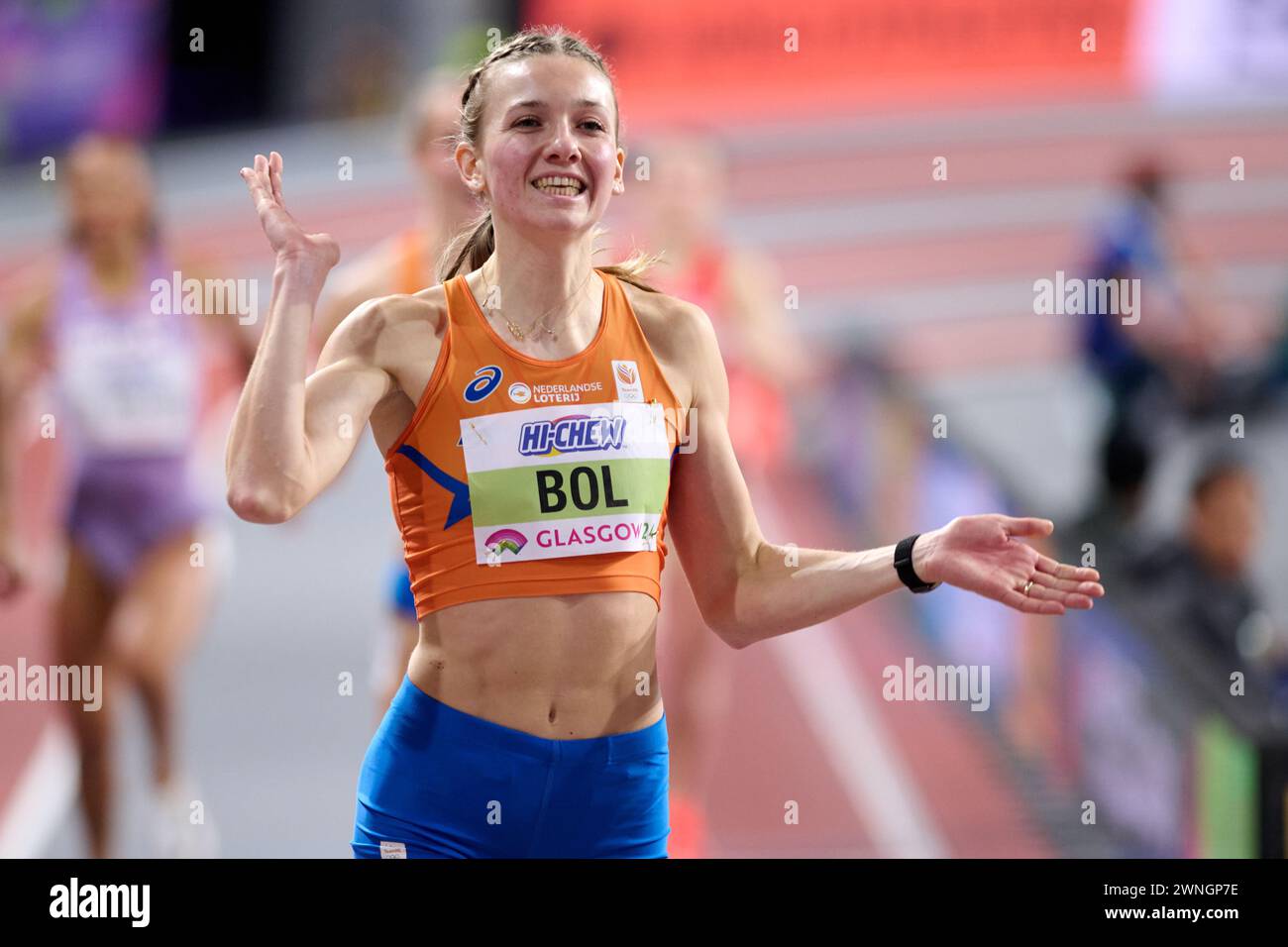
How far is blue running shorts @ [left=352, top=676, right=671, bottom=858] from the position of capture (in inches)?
113

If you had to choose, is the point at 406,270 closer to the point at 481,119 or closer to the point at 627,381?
the point at 481,119

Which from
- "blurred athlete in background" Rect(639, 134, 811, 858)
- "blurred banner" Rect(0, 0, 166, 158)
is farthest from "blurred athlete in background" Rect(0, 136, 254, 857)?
"blurred banner" Rect(0, 0, 166, 158)

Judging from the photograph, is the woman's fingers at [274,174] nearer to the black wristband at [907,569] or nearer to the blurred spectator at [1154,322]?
the black wristband at [907,569]

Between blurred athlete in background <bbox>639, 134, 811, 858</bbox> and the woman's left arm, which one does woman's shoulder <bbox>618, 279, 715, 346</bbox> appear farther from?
blurred athlete in background <bbox>639, 134, 811, 858</bbox>

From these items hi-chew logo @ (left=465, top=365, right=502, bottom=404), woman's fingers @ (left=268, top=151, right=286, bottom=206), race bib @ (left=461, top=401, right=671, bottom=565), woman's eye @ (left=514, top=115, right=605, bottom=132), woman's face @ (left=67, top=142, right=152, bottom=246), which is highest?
woman's face @ (left=67, top=142, right=152, bottom=246)

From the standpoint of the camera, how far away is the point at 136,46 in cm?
1678

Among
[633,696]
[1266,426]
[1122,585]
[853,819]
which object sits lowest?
[853,819]
